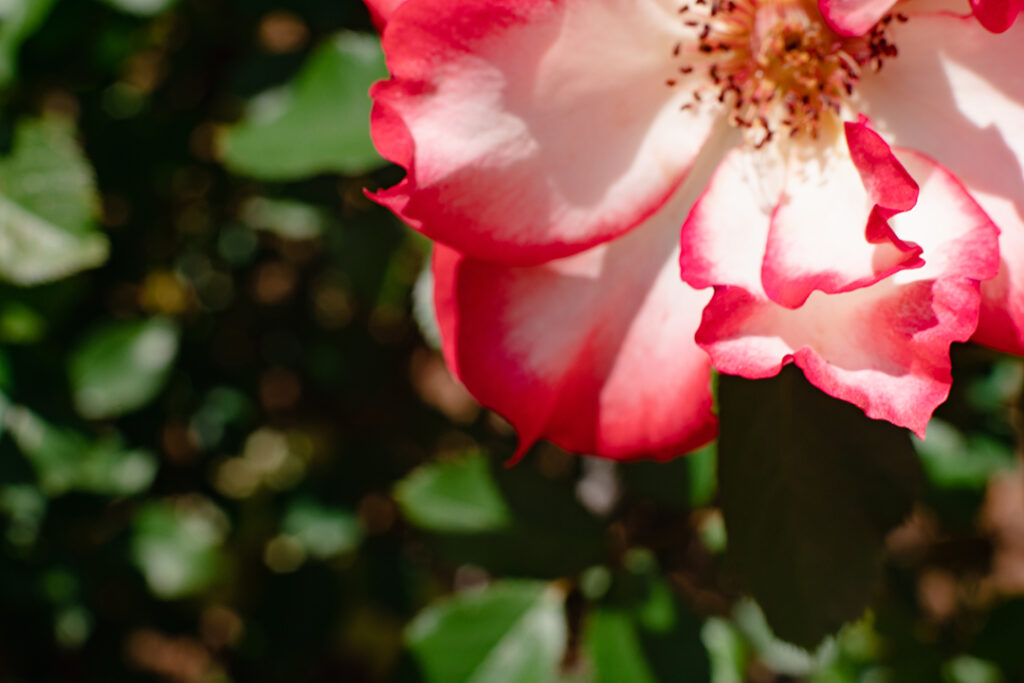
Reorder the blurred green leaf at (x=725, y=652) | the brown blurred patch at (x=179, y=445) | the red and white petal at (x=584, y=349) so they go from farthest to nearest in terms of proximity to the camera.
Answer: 1. the brown blurred patch at (x=179, y=445)
2. the blurred green leaf at (x=725, y=652)
3. the red and white petal at (x=584, y=349)

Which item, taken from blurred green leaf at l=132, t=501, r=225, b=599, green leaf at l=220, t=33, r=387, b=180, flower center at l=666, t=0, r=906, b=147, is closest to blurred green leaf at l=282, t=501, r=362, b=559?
blurred green leaf at l=132, t=501, r=225, b=599

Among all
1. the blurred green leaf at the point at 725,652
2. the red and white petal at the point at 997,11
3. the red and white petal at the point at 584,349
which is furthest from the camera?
the blurred green leaf at the point at 725,652

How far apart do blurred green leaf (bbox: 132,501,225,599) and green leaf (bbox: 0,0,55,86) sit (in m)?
0.68

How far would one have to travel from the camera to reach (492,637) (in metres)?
0.91

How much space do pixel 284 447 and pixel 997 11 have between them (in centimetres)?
143

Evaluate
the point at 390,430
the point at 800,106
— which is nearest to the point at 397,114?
the point at 800,106

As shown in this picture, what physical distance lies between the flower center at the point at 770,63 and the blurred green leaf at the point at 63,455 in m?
0.76

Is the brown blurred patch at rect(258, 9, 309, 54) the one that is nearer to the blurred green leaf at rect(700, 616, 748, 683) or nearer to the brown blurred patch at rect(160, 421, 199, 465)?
the brown blurred patch at rect(160, 421, 199, 465)

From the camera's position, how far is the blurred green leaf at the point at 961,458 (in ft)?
3.61

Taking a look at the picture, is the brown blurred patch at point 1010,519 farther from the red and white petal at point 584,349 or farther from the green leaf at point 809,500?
the red and white petal at point 584,349

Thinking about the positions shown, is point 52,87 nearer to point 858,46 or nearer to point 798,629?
point 858,46

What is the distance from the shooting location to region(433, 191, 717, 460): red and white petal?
1.90 feet

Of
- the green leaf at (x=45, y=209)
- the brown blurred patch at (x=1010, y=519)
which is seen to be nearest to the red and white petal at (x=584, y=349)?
the green leaf at (x=45, y=209)

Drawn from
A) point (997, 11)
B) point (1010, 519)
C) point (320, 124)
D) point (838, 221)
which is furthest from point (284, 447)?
point (1010, 519)
